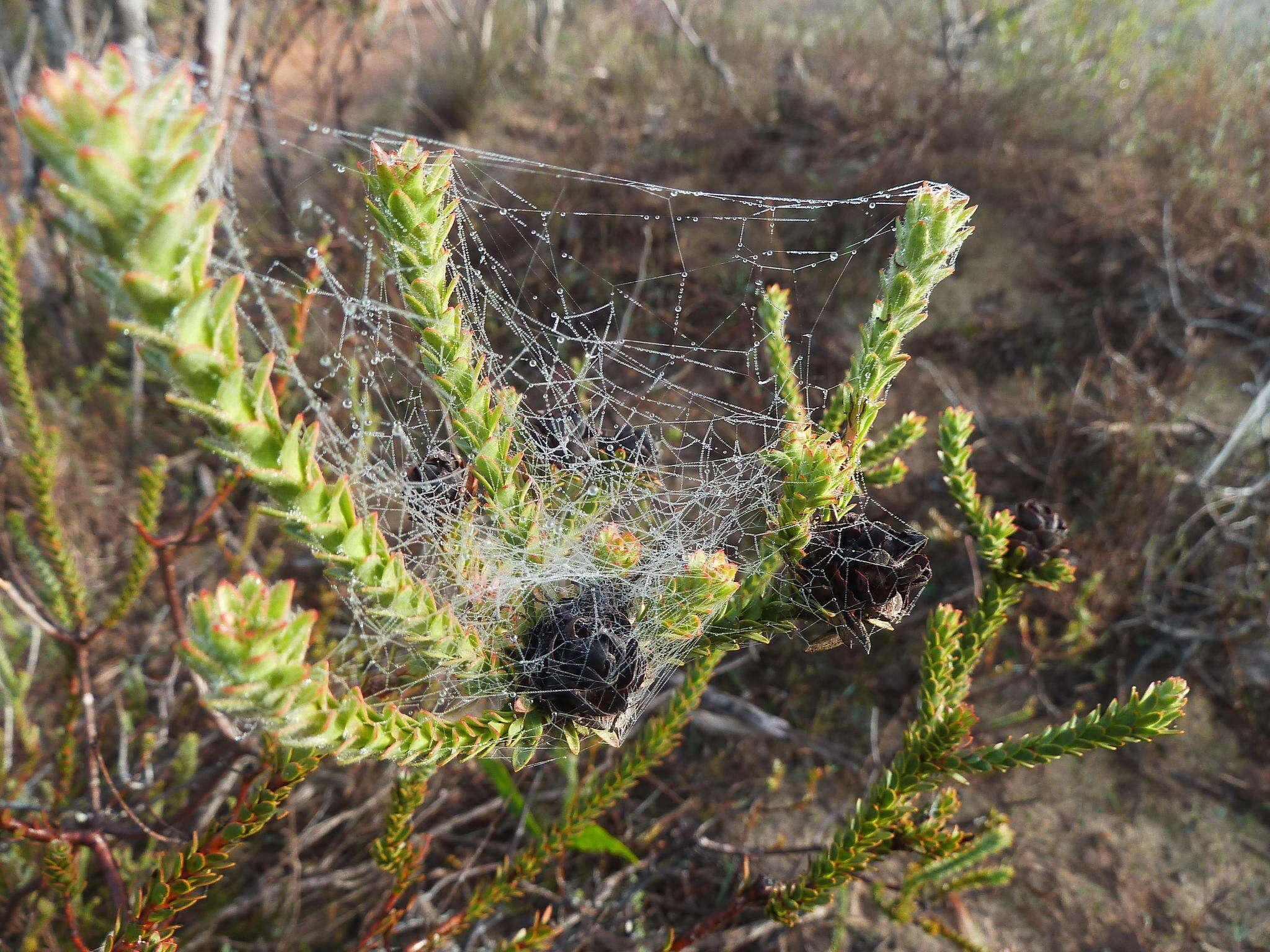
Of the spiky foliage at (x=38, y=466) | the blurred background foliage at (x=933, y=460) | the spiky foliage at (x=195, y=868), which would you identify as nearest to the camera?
the spiky foliage at (x=195, y=868)

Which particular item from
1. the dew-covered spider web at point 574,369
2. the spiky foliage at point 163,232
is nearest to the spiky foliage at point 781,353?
the dew-covered spider web at point 574,369

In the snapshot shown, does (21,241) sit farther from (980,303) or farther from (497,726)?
(980,303)

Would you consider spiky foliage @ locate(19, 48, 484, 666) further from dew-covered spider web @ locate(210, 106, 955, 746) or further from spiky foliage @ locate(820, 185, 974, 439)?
spiky foliage @ locate(820, 185, 974, 439)

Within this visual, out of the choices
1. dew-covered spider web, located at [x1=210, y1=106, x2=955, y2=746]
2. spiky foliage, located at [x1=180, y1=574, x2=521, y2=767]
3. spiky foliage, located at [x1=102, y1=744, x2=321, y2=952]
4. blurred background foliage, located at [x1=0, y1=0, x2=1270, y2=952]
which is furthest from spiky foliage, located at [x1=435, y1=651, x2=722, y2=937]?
spiky foliage, located at [x1=180, y1=574, x2=521, y2=767]

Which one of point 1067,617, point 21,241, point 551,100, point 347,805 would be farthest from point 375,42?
point 1067,617

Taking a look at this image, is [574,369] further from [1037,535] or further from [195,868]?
[195,868]

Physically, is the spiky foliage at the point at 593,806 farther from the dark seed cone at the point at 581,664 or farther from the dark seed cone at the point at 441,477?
the dark seed cone at the point at 441,477
